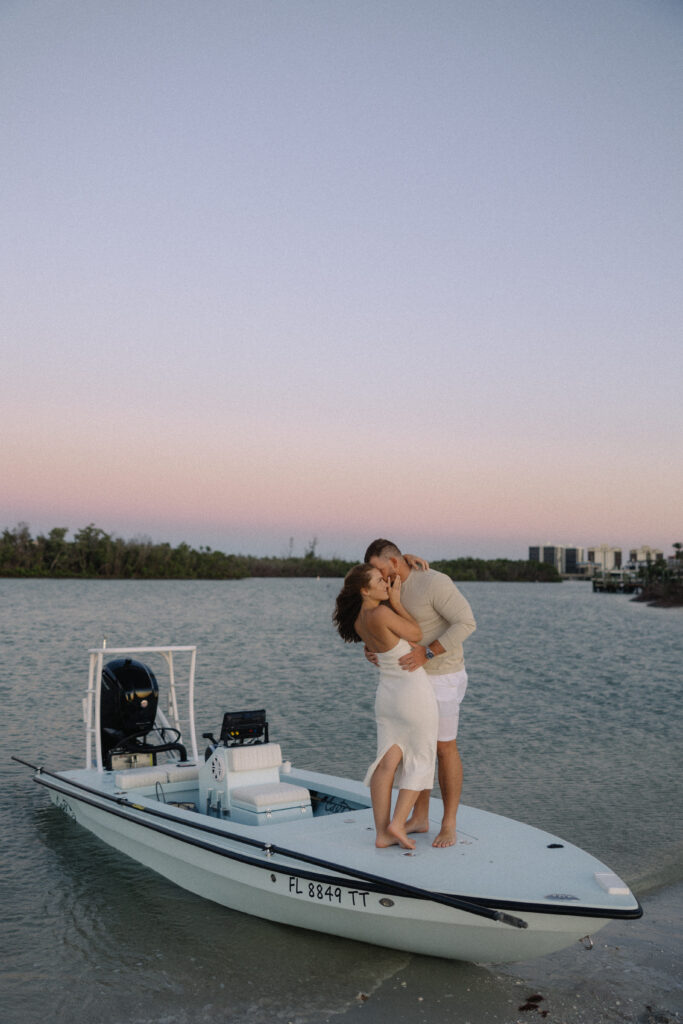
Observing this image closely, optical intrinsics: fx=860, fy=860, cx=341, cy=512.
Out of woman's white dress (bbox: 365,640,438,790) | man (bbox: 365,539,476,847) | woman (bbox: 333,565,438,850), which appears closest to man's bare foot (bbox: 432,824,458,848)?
man (bbox: 365,539,476,847)

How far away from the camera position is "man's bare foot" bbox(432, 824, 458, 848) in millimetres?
5867

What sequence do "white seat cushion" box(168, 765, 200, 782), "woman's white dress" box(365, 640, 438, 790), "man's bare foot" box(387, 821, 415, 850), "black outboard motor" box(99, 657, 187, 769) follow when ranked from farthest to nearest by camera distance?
"black outboard motor" box(99, 657, 187, 769), "white seat cushion" box(168, 765, 200, 782), "man's bare foot" box(387, 821, 415, 850), "woman's white dress" box(365, 640, 438, 790)

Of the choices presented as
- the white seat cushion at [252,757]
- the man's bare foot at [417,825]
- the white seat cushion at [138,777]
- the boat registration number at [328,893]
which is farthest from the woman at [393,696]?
the white seat cushion at [138,777]

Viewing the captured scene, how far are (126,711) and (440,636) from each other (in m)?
5.05

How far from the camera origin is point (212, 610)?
2653 inches

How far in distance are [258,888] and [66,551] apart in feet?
399

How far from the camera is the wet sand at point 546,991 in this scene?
5316 millimetres

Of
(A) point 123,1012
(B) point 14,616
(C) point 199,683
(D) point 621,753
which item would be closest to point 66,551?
(B) point 14,616

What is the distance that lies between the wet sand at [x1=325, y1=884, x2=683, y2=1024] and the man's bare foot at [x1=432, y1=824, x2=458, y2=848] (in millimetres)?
851

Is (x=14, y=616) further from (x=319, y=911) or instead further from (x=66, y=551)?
(x=66, y=551)

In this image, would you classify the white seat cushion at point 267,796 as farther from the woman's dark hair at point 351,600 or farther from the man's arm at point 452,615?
the man's arm at point 452,615

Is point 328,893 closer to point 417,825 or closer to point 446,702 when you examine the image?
point 417,825

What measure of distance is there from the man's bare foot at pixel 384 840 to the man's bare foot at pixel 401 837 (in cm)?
5

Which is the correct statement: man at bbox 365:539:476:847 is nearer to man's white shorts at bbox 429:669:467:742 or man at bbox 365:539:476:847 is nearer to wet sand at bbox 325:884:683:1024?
man's white shorts at bbox 429:669:467:742
